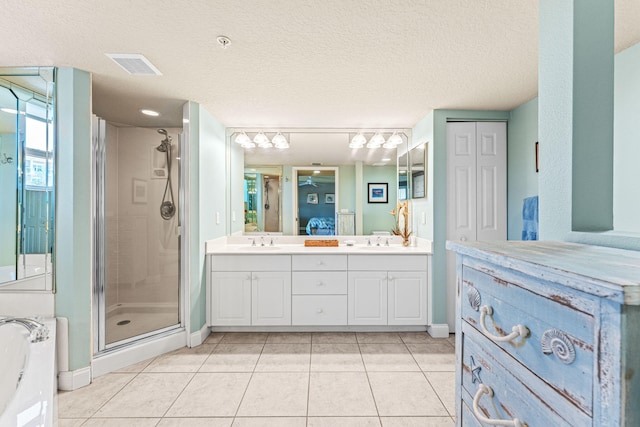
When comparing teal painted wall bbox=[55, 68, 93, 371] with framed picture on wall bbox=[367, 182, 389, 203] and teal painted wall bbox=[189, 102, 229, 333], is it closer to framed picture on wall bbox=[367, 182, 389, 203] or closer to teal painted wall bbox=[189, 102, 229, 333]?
teal painted wall bbox=[189, 102, 229, 333]

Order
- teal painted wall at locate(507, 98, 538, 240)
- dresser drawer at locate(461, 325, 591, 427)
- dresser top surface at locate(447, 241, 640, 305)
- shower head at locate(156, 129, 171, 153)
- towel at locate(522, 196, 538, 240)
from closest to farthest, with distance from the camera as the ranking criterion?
dresser top surface at locate(447, 241, 640, 305), dresser drawer at locate(461, 325, 591, 427), towel at locate(522, 196, 538, 240), teal painted wall at locate(507, 98, 538, 240), shower head at locate(156, 129, 171, 153)

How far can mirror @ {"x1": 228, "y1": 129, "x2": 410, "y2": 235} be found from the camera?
3289 millimetres

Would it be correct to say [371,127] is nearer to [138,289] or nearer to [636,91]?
[636,91]

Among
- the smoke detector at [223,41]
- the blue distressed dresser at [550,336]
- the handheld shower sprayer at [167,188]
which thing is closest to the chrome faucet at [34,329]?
the handheld shower sprayer at [167,188]

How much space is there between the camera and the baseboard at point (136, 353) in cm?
216

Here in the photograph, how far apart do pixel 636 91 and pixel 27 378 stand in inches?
146

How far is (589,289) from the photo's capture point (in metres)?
0.42

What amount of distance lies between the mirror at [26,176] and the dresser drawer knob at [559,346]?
277 centimetres

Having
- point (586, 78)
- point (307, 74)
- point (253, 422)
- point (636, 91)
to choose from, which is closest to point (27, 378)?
point (253, 422)

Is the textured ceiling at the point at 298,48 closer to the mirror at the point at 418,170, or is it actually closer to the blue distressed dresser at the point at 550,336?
the mirror at the point at 418,170

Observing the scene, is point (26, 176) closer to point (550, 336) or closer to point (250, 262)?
point (250, 262)

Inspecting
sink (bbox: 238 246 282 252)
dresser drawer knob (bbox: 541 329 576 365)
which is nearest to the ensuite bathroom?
dresser drawer knob (bbox: 541 329 576 365)

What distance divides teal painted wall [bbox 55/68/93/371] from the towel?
3499mm

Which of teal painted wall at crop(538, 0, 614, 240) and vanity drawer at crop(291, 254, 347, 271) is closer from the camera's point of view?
teal painted wall at crop(538, 0, 614, 240)
